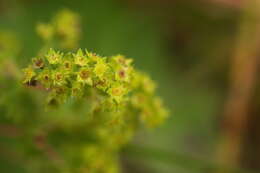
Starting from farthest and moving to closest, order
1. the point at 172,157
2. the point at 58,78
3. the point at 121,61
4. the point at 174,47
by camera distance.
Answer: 1. the point at 174,47
2. the point at 172,157
3. the point at 121,61
4. the point at 58,78

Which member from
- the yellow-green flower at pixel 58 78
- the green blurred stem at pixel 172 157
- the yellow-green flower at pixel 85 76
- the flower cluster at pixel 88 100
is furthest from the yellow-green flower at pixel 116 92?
the green blurred stem at pixel 172 157

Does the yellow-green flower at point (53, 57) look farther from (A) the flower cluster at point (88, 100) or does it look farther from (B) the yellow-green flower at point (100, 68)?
(B) the yellow-green flower at point (100, 68)

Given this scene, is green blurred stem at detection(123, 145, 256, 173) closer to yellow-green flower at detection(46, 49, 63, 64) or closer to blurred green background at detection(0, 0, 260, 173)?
blurred green background at detection(0, 0, 260, 173)

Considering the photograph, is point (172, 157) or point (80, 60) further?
point (172, 157)

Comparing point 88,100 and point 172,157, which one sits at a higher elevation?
point 172,157

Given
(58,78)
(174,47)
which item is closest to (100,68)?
(58,78)

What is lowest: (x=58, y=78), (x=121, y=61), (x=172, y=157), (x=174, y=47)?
(x=58, y=78)

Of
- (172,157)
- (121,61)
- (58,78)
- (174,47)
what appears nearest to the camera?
(58,78)

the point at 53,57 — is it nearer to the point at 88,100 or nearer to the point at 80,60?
the point at 80,60
